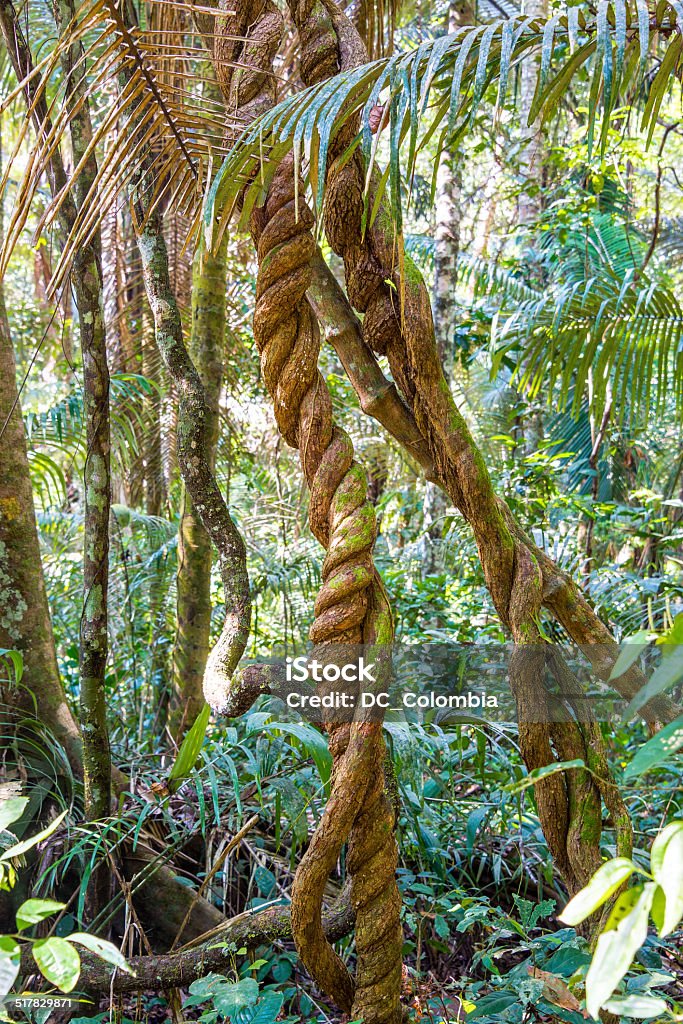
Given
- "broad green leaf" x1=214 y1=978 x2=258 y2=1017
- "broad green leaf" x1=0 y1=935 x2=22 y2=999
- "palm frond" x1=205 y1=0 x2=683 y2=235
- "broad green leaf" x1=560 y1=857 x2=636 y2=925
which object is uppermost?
"palm frond" x1=205 y1=0 x2=683 y2=235

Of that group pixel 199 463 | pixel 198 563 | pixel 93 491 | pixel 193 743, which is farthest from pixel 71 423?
pixel 193 743

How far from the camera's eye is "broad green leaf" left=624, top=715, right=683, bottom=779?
49cm

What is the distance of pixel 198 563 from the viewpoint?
6.35ft

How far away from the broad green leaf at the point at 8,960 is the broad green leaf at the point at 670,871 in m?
0.40

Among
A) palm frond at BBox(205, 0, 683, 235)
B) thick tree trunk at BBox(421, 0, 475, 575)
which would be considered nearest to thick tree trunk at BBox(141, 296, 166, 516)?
thick tree trunk at BBox(421, 0, 475, 575)

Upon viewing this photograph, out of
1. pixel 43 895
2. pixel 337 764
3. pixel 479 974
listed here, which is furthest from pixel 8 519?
pixel 479 974

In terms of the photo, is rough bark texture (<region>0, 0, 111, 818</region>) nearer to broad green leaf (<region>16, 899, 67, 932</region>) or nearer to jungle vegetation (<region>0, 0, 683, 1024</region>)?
jungle vegetation (<region>0, 0, 683, 1024</region>)

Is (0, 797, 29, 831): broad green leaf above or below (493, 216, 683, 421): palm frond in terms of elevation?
below

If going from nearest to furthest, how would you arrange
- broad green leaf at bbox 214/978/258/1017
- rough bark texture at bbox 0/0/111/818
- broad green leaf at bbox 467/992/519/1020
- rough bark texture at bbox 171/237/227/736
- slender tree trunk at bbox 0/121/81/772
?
broad green leaf at bbox 214/978/258/1017, broad green leaf at bbox 467/992/519/1020, rough bark texture at bbox 0/0/111/818, slender tree trunk at bbox 0/121/81/772, rough bark texture at bbox 171/237/227/736

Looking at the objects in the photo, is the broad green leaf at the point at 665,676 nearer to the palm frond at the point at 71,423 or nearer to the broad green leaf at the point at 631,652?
the broad green leaf at the point at 631,652

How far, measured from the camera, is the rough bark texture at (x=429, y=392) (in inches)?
40.1

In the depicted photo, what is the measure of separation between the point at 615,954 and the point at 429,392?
721 mm

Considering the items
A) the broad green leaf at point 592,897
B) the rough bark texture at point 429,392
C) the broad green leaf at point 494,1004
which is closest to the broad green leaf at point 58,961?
the broad green leaf at point 592,897

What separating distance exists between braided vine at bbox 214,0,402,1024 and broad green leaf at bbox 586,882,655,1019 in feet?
1.44
